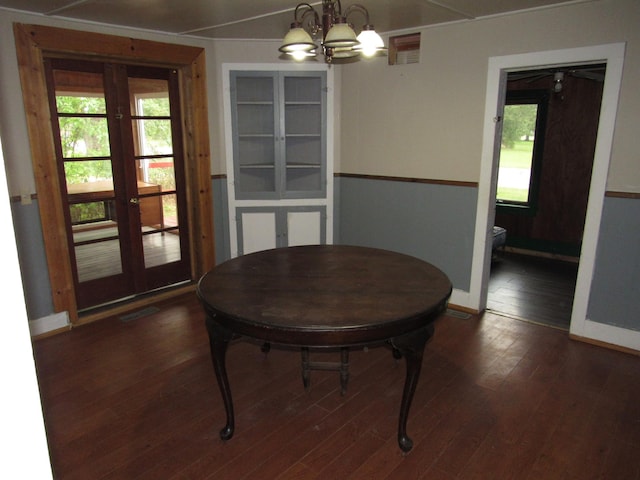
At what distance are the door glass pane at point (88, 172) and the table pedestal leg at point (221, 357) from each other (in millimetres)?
2176

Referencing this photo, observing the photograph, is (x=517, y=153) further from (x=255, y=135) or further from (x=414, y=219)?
(x=255, y=135)

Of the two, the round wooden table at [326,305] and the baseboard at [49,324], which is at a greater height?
the round wooden table at [326,305]

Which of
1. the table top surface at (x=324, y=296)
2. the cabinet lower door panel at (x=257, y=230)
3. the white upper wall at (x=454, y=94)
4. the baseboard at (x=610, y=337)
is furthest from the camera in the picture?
the cabinet lower door panel at (x=257, y=230)

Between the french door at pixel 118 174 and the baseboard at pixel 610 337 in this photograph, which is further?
the french door at pixel 118 174

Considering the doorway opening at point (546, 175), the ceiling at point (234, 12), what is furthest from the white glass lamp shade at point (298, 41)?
the doorway opening at point (546, 175)

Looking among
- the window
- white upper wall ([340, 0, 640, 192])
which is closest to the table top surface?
white upper wall ([340, 0, 640, 192])

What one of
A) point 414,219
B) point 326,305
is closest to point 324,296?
point 326,305

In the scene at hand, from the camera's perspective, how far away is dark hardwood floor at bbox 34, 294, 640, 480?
2100 millimetres

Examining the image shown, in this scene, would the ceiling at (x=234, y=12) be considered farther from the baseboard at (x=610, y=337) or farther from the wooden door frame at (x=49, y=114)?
the baseboard at (x=610, y=337)

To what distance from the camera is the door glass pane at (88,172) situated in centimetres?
350

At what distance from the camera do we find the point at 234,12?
10.6ft

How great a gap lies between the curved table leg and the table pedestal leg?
2.66ft

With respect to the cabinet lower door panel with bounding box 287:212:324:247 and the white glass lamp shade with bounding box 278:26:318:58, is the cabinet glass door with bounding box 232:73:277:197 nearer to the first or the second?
the cabinet lower door panel with bounding box 287:212:324:247

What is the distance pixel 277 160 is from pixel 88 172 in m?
1.67
